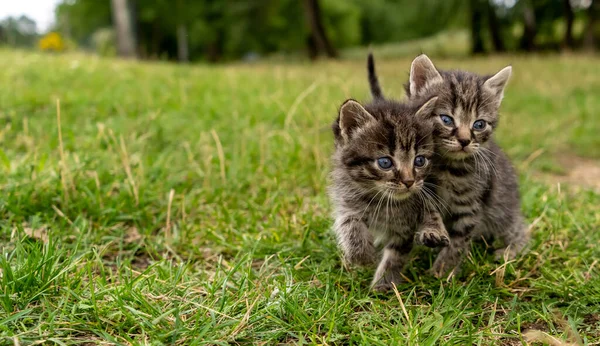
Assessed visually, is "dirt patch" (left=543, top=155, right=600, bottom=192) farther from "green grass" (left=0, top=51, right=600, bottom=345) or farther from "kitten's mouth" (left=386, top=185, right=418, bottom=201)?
"kitten's mouth" (left=386, top=185, right=418, bottom=201)

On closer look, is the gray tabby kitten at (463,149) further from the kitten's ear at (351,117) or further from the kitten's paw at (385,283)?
the kitten's ear at (351,117)

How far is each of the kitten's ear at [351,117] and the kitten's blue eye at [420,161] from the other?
352 millimetres

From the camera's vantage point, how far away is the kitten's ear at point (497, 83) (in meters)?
3.42

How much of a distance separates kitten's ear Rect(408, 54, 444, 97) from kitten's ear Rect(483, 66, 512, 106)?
0.34 m

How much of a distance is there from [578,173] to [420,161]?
442 centimetres

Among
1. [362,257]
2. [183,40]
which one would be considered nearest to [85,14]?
[183,40]

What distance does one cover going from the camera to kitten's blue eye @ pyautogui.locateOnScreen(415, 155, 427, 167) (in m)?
3.05

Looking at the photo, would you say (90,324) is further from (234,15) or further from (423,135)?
(234,15)

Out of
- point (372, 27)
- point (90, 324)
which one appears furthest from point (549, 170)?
point (372, 27)

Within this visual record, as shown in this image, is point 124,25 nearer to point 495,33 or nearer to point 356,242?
point 495,33

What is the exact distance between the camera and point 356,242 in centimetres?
314

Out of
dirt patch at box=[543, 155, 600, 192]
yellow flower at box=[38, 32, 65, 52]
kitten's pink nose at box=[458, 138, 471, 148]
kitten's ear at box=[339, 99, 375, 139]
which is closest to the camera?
kitten's ear at box=[339, 99, 375, 139]

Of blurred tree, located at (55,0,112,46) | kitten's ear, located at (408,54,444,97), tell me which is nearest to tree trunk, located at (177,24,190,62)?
blurred tree, located at (55,0,112,46)

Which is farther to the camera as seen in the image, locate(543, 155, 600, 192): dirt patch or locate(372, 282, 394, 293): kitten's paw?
locate(543, 155, 600, 192): dirt patch
